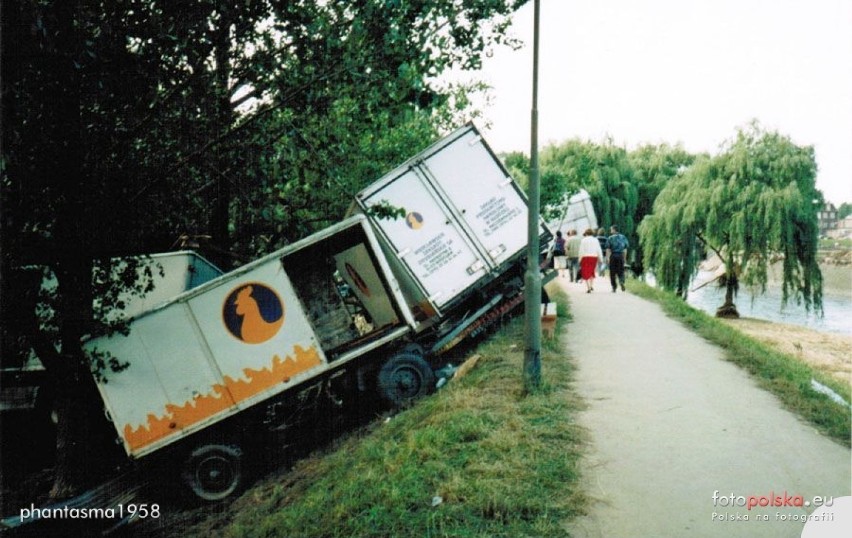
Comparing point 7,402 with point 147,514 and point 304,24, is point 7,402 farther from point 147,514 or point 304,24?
point 304,24

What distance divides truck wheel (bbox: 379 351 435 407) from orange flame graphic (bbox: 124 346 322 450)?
4.10ft

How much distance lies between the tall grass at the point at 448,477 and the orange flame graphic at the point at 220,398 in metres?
1.11

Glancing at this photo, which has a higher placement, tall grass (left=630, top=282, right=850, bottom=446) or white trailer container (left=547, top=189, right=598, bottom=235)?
white trailer container (left=547, top=189, right=598, bottom=235)

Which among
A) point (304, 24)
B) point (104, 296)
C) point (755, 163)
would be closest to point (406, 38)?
point (304, 24)

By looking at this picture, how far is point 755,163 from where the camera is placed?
71.3ft

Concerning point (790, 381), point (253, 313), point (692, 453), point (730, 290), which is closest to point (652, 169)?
point (730, 290)

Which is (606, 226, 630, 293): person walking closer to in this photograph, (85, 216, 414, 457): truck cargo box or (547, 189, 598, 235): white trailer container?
(547, 189, 598, 235): white trailer container

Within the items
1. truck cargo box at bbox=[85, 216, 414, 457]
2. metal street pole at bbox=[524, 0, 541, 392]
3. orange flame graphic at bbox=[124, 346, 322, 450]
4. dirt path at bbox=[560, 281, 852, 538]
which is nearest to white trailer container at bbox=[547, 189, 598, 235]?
dirt path at bbox=[560, 281, 852, 538]

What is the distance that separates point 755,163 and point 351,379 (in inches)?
725

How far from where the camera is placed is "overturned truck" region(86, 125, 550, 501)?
7.46 metres

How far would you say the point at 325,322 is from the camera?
1019 cm

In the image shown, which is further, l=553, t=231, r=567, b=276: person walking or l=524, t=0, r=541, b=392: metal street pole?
l=553, t=231, r=567, b=276: person walking

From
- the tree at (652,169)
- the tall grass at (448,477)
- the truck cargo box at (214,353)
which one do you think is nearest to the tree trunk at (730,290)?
the tree at (652,169)

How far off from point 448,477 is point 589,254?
1300cm
